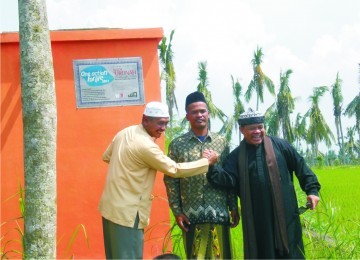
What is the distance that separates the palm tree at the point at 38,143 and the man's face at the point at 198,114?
95 centimetres

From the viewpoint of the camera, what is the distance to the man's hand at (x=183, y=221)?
4.67m

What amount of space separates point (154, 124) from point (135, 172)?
340mm

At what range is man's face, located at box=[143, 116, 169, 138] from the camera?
4.42m

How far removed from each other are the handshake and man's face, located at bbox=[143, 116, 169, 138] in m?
0.36

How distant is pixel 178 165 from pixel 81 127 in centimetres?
154

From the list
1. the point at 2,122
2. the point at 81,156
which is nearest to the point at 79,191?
the point at 81,156

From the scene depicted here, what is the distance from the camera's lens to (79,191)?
5.71 m

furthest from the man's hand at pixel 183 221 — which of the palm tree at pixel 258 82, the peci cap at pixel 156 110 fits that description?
the palm tree at pixel 258 82

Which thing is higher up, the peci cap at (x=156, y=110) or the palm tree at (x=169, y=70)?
the palm tree at (x=169, y=70)

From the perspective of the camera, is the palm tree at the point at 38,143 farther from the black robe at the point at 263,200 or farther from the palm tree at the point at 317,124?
the palm tree at the point at 317,124

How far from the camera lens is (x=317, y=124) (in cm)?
3966

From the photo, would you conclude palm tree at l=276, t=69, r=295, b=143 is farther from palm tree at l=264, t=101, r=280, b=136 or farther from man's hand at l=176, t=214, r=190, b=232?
man's hand at l=176, t=214, r=190, b=232

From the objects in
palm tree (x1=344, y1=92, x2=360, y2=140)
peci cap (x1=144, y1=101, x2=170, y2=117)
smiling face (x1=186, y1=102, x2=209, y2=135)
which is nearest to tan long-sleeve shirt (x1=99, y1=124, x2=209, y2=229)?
peci cap (x1=144, y1=101, x2=170, y2=117)

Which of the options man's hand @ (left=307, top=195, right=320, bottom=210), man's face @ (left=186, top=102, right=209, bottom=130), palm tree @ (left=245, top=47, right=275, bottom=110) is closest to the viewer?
man's hand @ (left=307, top=195, right=320, bottom=210)
